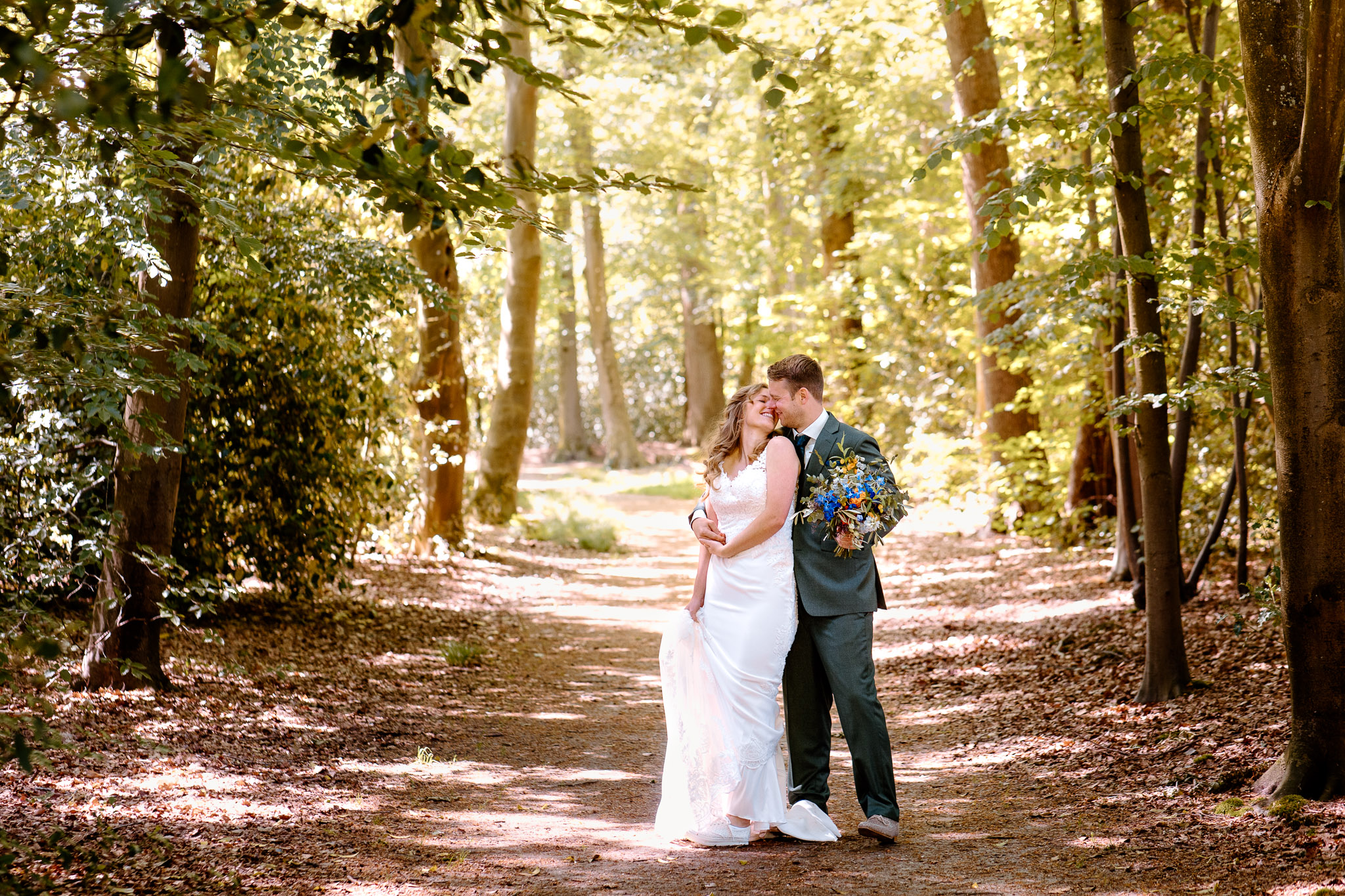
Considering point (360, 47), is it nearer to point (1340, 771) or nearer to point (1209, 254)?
point (1340, 771)

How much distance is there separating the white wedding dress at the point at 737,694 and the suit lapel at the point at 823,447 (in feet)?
0.78

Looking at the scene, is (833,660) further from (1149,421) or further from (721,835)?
(1149,421)

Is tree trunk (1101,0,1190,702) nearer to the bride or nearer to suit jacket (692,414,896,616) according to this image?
suit jacket (692,414,896,616)

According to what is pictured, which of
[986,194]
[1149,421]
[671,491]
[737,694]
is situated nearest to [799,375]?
[737,694]

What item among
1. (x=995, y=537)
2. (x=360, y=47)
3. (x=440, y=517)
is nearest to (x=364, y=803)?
(x=360, y=47)

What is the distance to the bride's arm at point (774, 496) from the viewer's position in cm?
518

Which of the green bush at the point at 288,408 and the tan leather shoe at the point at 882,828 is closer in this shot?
the tan leather shoe at the point at 882,828

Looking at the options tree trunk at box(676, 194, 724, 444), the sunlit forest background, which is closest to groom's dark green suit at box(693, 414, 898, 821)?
the sunlit forest background

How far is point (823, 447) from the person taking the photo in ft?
17.4

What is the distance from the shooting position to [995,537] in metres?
15.4

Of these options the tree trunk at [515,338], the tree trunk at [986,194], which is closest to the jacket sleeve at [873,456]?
the tree trunk at [986,194]

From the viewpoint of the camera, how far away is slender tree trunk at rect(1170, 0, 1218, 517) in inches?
297

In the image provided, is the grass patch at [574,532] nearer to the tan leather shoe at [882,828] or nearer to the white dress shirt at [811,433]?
the white dress shirt at [811,433]

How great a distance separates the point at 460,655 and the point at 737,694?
15.7ft
